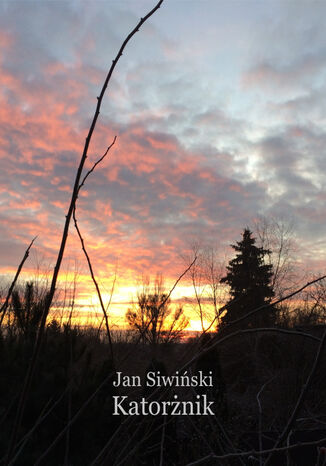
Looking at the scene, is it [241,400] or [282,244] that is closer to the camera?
[241,400]

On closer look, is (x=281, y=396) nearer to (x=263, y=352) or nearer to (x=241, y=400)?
(x=241, y=400)

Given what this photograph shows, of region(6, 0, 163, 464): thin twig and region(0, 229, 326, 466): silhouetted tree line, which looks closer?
region(6, 0, 163, 464): thin twig

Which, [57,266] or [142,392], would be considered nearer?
[57,266]

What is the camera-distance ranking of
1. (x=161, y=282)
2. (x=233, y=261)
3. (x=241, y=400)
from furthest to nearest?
(x=233, y=261)
(x=161, y=282)
(x=241, y=400)

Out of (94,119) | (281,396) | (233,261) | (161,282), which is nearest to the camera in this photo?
(94,119)

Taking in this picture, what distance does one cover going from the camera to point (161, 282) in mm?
26828

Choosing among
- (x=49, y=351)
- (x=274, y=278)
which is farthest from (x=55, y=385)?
(x=274, y=278)

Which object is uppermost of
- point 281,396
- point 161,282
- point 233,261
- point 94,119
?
point 233,261

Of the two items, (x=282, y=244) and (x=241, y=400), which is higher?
(x=282, y=244)

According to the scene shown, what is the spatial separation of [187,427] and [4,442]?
5384mm

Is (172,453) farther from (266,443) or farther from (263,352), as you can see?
(263,352)

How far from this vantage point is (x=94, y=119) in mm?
759

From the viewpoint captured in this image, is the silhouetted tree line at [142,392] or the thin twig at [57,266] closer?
the thin twig at [57,266]

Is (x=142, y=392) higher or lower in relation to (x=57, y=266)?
lower
